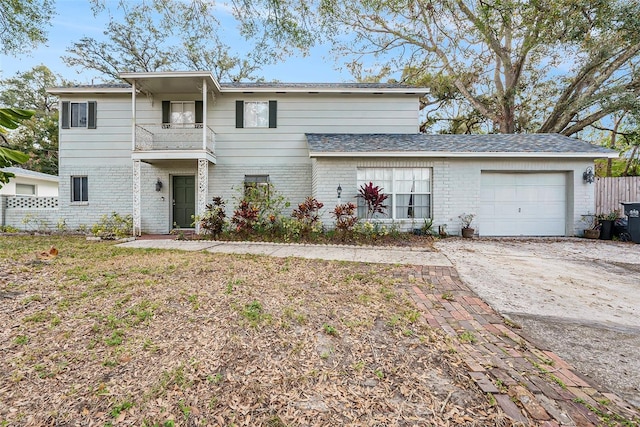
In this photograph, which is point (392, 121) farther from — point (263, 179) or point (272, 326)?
point (272, 326)

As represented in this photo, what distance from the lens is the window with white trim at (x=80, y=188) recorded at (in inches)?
432

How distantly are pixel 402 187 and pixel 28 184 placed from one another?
65.5ft

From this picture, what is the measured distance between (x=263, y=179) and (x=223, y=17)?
6.04 m

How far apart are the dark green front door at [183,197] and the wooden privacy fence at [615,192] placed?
48.1 ft

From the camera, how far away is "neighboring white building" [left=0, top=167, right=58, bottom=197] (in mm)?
14842

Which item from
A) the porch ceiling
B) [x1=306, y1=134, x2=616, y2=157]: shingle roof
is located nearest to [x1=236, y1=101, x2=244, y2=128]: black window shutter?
the porch ceiling

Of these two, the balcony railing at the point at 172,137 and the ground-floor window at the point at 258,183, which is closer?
the ground-floor window at the point at 258,183

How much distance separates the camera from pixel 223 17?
5703 mm

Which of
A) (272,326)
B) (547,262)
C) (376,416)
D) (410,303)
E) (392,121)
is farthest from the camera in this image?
(392,121)

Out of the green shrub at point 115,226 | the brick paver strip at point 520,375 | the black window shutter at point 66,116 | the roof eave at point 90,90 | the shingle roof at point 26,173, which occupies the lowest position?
the brick paver strip at point 520,375

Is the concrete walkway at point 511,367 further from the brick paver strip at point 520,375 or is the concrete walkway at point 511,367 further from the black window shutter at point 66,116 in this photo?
the black window shutter at point 66,116

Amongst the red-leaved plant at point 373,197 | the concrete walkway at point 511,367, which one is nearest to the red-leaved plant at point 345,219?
the red-leaved plant at point 373,197

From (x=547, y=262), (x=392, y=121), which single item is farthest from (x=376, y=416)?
(x=392, y=121)

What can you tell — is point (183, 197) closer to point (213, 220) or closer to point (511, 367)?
point (213, 220)
